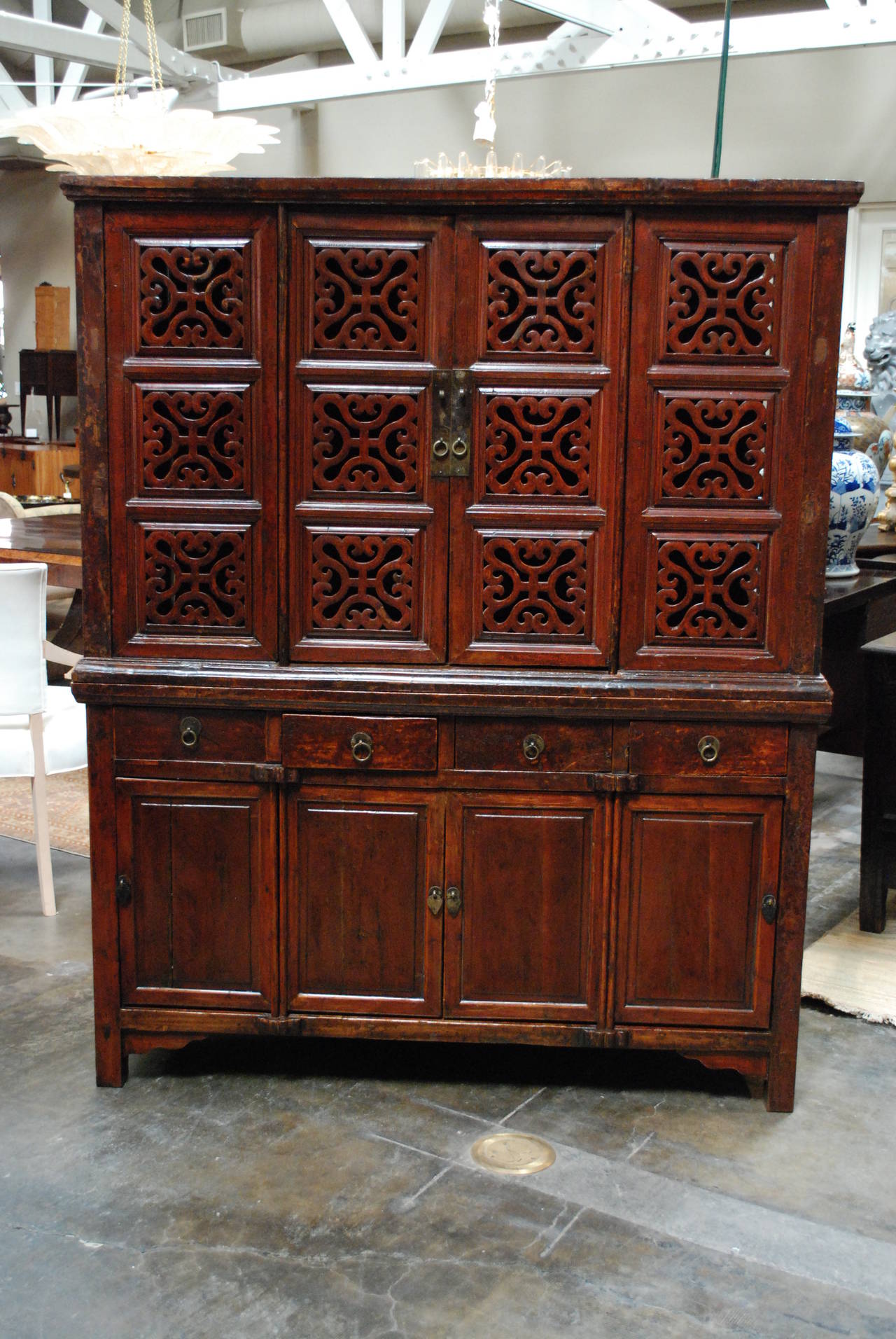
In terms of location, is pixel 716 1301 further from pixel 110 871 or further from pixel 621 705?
pixel 110 871

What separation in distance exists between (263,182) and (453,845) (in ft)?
4.60

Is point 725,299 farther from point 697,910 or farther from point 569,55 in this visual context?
point 569,55

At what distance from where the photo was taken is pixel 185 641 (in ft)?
8.72

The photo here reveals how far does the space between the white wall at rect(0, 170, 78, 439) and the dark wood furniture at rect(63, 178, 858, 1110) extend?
11.9 metres

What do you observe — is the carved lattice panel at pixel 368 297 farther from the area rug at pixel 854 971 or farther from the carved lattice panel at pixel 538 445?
the area rug at pixel 854 971

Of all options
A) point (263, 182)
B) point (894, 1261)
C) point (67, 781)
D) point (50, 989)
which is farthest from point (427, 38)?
point (894, 1261)

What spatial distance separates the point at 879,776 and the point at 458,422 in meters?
1.86

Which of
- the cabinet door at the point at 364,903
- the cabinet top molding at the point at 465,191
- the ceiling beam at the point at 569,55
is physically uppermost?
the ceiling beam at the point at 569,55

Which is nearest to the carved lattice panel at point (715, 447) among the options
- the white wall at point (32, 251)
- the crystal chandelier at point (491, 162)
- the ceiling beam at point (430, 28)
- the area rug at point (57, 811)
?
the area rug at point (57, 811)

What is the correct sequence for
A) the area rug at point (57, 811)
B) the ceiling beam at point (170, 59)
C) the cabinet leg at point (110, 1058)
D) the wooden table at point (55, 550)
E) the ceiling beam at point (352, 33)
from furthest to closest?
the ceiling beam at point (170, 59) → the ceiling beam at point (352, 33) → the wooden table at point (55, 550) → the area rug at point (57, 811) → the cabinet leg at point (110, 1058)

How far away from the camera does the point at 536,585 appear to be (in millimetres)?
2613

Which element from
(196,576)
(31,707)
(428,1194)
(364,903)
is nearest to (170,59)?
(31,707)

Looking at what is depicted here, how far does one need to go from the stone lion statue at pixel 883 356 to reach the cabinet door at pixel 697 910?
4046 mm

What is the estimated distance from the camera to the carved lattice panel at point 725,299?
2.49 meters
